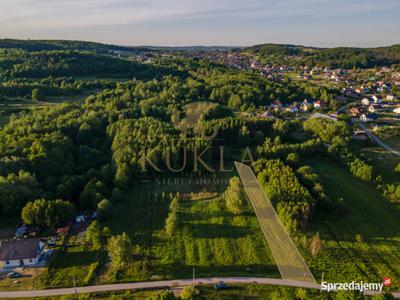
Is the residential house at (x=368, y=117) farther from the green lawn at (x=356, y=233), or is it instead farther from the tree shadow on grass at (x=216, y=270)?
the tree shadow on grass at (x=216, y=270)

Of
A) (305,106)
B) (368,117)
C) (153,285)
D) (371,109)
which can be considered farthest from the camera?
(305,106)

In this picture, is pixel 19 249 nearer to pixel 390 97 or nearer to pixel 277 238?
pixel 277 238

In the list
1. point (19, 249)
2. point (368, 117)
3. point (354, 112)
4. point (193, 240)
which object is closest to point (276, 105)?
point (354, 112)

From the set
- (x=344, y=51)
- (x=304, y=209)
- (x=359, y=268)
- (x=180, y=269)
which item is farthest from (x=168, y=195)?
(x=344, y=51)

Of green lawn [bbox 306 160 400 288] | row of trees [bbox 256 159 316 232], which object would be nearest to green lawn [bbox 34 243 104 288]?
row of trees [bbox 256 159 316 232]

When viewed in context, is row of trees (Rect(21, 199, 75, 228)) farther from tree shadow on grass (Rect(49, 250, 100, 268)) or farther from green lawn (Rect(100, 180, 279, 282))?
green lawn (Rect(100, 180, 279, 282))

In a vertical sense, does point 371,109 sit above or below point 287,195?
above

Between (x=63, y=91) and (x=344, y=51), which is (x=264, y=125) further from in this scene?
(x=344, y=51)
